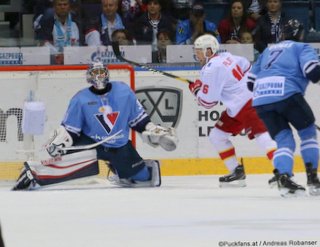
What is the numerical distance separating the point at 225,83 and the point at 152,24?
1.90m

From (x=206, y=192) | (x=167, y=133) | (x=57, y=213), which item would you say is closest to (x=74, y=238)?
(x=57, y=213)

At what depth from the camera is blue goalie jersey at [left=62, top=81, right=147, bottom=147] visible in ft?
28.3

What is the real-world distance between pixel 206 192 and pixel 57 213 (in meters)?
1.70

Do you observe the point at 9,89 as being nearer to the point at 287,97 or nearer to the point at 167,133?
the point at 167,133

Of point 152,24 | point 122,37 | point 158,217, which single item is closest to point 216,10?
point 152,24

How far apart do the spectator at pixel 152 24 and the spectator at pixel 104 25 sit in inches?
6.4

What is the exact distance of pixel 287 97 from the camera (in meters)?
7.38

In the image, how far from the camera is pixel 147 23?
34.0ft

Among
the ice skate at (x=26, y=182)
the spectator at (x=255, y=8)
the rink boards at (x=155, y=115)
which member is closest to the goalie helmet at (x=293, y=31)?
the ice skate at (x=26, y=182)

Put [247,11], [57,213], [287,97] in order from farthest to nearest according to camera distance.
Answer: [247,11] < [287,97] < [57,213]

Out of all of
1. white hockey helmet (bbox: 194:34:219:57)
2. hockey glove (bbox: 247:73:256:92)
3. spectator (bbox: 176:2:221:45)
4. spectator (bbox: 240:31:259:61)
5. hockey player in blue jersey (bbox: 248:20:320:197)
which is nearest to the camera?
hockey player in blue jersey (bbox: 248:20:320:197)

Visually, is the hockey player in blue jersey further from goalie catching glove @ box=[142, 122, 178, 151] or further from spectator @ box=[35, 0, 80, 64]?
spectator @ box=[35, 0, 80, 64]

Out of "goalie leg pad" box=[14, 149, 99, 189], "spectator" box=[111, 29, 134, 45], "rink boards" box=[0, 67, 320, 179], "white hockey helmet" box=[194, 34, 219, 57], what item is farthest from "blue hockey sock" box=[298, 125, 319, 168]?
"spectator" box=[111, 29, 134, 45]

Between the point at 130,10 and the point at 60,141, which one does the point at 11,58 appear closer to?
the point at 130,10
